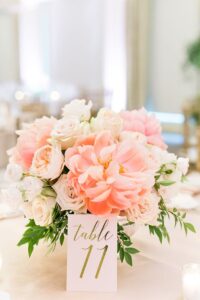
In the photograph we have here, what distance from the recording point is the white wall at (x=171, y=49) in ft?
23.2

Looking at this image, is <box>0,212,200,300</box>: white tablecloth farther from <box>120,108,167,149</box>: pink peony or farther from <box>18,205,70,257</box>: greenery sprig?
<box>120,108,167,149</box>: pink peony

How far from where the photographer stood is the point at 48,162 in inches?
46.5

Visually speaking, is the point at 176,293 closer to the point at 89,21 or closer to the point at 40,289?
the point at 40,289

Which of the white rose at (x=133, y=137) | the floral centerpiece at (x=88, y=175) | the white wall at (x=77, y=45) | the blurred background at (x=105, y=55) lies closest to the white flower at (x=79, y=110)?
the floral centerpiece at (x=88, y=175)

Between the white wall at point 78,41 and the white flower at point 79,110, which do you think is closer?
the white flower at point 79,110

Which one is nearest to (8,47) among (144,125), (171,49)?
(171,49)

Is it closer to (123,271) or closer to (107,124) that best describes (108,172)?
(107,124)

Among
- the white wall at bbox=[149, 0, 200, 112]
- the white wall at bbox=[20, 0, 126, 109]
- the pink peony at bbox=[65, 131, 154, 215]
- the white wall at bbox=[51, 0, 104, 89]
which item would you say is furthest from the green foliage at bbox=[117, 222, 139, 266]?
the white wall at bbox=[51, 0, 104, 89]

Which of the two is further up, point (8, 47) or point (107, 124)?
point (8, 47)

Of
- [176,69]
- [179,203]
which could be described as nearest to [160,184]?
[179,203]

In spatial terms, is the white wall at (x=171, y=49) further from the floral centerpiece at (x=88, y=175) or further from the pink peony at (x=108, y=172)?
the pink peony at (x=108, y=172)

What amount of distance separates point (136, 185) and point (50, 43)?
771cm

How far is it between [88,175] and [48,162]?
0.43 ft

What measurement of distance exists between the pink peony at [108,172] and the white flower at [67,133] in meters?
0.03
